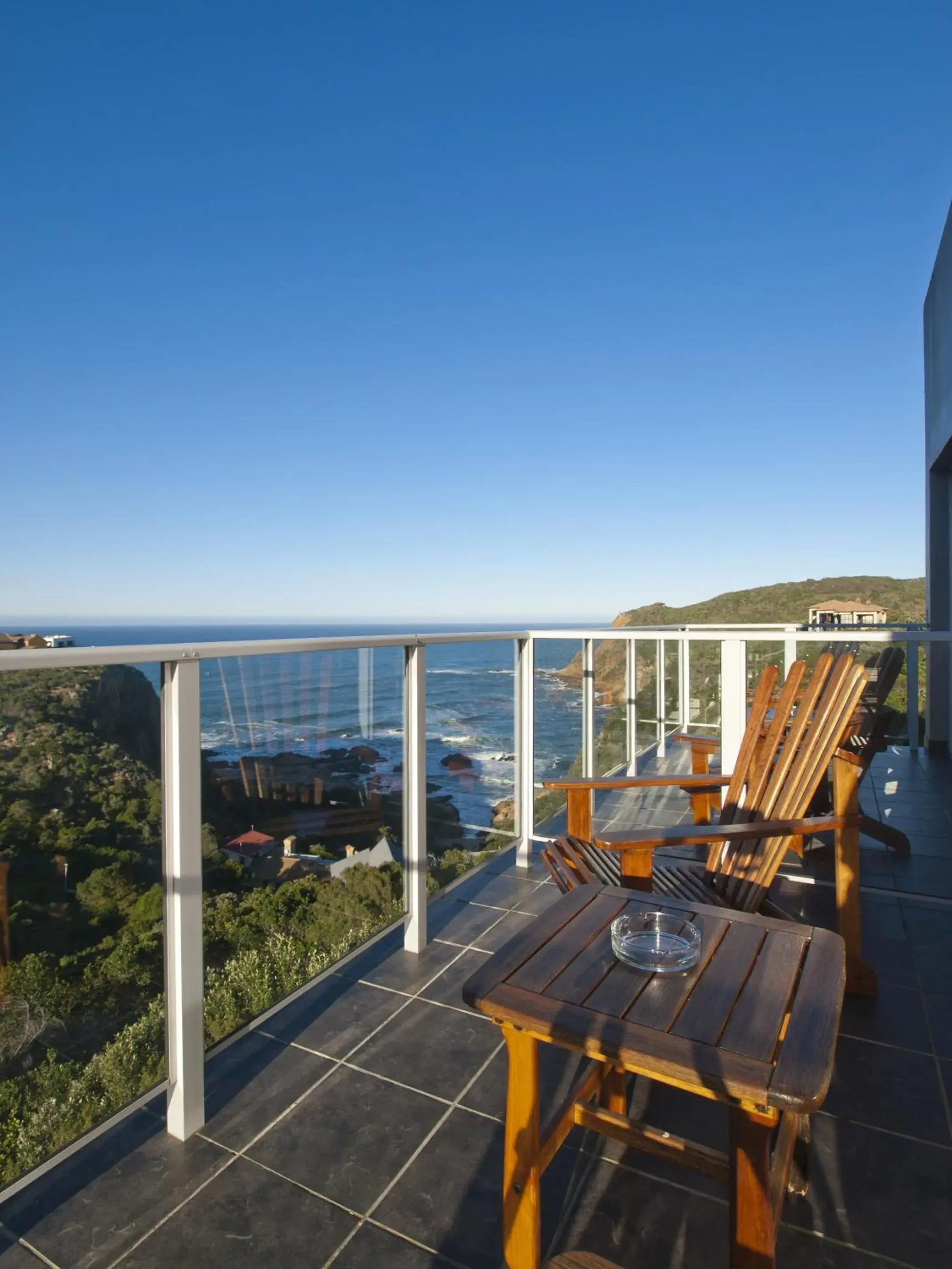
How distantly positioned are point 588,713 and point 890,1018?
2.19 meters

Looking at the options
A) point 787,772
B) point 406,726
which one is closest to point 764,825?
point 787,772

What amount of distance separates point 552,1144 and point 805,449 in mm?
18766

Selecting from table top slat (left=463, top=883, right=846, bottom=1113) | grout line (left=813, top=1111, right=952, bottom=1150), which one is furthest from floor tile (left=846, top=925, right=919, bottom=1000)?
table top slat (left=463, top=883, right=846, bottom=1113)

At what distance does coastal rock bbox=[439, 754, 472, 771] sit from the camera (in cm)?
297

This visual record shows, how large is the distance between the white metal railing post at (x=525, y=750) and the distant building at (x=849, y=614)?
6070 mm

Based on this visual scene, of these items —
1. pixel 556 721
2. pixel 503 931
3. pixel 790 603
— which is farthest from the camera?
pixel 790 603

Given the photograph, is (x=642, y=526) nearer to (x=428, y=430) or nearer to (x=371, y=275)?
(x=428, y=430)

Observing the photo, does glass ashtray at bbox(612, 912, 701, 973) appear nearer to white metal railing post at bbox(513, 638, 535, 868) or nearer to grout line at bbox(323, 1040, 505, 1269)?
grout line at bbox(323, 1040, 505, 1269)

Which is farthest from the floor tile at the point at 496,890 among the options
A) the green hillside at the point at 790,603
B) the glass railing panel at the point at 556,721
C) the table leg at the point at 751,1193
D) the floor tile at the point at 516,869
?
the green hillside at the point at 790,603

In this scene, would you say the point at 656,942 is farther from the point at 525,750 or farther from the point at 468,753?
the point at 525,750

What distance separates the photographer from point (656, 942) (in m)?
1.42

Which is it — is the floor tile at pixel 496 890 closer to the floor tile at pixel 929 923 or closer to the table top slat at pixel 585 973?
the floor tile at pixel 929 923

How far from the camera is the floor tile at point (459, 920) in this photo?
9.25 feet

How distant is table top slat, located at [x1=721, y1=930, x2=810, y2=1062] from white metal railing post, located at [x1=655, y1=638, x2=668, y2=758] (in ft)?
11.0
